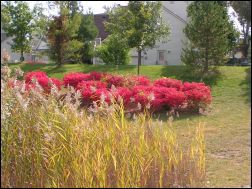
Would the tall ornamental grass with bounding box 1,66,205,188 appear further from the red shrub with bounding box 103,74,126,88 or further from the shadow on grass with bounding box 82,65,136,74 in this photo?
the shadow on grass with bounding box 82,65,136,74

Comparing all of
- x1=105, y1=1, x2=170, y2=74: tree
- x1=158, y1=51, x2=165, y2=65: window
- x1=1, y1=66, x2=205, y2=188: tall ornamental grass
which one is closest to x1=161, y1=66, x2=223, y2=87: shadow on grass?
x1=105, y1=1, x2=170, y2=74: tree

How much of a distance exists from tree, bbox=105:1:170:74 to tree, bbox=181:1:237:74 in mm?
1232

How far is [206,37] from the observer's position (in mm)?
14344

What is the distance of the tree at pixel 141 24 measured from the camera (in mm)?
15359

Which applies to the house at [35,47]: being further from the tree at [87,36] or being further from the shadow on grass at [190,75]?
the shadow on grass at [190,75]

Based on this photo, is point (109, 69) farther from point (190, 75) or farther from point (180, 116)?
point (180, 116)

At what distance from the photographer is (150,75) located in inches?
627

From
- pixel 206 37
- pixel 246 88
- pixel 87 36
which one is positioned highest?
pixel 87 36

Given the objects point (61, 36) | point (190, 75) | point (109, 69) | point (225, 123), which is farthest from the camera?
point (61, 36)

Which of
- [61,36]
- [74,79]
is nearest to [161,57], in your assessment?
[61,36]

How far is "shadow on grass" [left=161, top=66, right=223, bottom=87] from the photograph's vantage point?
14.1 meters

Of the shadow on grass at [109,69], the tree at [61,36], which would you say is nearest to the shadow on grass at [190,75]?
the shadow on grass at [109,69]

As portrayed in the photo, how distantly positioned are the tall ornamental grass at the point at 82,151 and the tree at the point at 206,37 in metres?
10.1

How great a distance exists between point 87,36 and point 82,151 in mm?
25121
